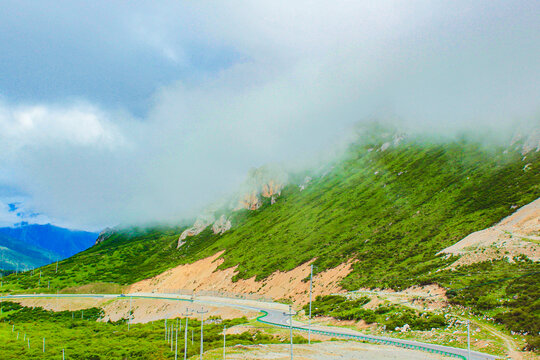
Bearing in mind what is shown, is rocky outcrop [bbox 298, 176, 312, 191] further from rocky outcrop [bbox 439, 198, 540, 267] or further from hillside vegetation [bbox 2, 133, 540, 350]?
rocky outcrop [bbox 439, 198, 540, 267]

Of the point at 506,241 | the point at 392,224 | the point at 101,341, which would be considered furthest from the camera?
the point at 392,224

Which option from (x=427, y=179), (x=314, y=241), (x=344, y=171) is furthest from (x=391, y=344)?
(x=344, y=171)

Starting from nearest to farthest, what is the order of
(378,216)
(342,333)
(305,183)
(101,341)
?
(342,333) → (101,341) → (378,216) → (305,183)

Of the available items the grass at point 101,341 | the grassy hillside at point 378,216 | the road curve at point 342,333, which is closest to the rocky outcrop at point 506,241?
the grassy hillside at point 378,216

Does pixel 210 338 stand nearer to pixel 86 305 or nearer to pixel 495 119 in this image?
pixel 86 305

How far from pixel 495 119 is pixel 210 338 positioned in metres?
129

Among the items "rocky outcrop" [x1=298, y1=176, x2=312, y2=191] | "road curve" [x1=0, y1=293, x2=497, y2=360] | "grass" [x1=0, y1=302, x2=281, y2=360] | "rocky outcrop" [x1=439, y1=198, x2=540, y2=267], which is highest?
"rocky outcrop" [x1=298, y1=176, x2=312, y2=191]

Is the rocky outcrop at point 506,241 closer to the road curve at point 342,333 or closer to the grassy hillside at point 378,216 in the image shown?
the grassy hillside at point 378,216

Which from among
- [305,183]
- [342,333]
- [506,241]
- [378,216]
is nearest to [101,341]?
[342,333]

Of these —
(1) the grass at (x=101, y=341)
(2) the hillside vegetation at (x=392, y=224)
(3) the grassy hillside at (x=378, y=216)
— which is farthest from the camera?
(3) the grassy hillside at (x=378, y=216)

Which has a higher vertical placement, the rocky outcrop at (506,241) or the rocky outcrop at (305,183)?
the rocky outcrop at (305,183)

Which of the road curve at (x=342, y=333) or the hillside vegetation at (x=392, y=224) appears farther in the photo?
the hillside vegetation at (x=392, y=224)

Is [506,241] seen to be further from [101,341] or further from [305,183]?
[305,183]

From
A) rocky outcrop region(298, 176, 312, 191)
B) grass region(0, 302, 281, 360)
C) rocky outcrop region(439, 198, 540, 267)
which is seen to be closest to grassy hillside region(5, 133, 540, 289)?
rocky outcrop region(439, 198, 540, 267)
